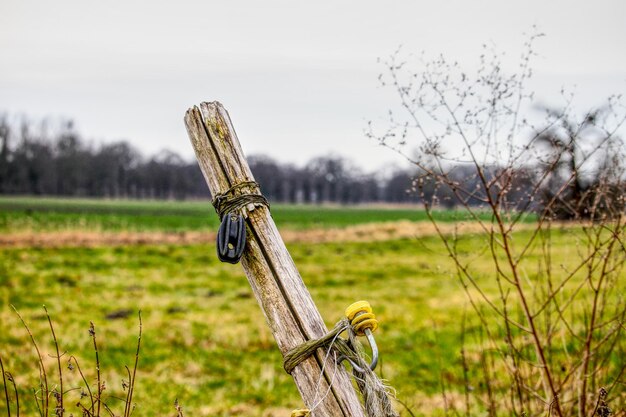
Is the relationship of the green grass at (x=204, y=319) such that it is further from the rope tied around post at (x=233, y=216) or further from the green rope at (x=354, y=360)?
the rope tied around post at (x=233, y=216)

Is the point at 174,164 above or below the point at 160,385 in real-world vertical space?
above

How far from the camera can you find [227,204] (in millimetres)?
1757

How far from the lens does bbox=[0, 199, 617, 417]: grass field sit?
595cm

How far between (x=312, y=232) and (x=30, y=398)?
22864 millimetres

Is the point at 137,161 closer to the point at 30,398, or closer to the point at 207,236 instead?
the point at 207,236

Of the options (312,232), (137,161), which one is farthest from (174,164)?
(312,232)

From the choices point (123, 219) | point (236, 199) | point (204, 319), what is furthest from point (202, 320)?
point (123, 219)

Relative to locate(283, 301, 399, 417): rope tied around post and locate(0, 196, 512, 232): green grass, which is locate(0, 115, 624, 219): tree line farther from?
locate(283, 301, 399, 417): rope tied around post

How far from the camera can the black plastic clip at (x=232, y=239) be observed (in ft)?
5.36

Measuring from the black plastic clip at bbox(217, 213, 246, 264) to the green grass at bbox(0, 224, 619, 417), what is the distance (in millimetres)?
1056

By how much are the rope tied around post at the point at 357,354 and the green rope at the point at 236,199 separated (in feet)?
1.64

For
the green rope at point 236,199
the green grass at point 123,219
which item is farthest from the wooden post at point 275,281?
the green grass at point 123,219

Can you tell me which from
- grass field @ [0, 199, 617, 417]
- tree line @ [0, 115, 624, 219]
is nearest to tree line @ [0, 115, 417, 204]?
tree line @ [0, 115, 624, 219]

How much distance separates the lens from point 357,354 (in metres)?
1.69
